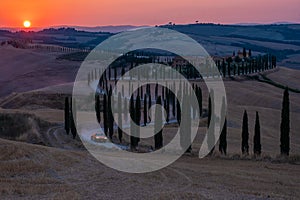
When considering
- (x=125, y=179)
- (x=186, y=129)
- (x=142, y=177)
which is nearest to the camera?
(x=125, y=179)

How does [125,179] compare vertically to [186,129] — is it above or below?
above

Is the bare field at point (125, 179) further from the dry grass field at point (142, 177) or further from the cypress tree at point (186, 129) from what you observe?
the cypress tree at point (186, 129)

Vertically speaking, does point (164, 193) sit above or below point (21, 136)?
above

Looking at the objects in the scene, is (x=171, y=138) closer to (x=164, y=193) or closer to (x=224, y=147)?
(x=224, y=147)

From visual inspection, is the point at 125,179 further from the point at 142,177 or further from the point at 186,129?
the point at 186,129

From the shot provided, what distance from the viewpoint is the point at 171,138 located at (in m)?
47.4

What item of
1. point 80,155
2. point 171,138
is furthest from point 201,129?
point 80,155

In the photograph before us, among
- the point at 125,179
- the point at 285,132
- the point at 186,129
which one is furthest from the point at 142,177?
the point at 186,129

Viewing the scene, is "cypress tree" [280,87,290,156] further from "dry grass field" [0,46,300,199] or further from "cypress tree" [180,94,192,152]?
"cypress tree" [180,94,192,152]

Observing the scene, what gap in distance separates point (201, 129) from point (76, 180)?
29.8 metres

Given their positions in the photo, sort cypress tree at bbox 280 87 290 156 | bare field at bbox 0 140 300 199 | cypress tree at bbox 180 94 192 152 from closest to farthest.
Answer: bare field at bbox 0 140 300 199
cypress tree at bbox 280 87 290 156
cypress tree at bbox 180 94 192 152

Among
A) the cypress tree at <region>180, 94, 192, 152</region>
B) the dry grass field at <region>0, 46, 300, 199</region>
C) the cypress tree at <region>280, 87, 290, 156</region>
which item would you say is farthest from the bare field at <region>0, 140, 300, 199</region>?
the cypress tree at <region>180, 94, 192, 152</region>

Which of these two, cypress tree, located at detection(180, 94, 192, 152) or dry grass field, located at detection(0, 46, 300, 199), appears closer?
dry grass field, located at detection(0, 46, 300, 199)

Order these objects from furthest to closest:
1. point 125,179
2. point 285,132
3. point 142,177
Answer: point 285,132
point 142,177
point 125,179
